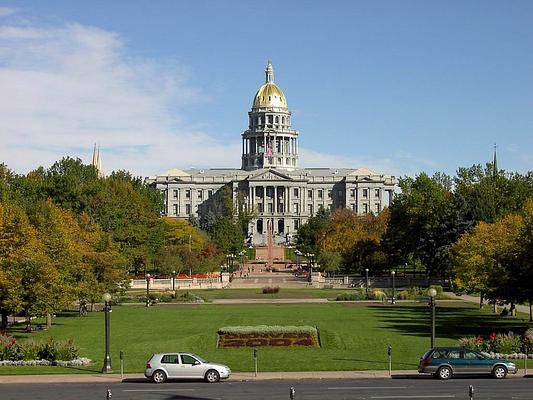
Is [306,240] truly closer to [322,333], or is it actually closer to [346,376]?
[322,333]

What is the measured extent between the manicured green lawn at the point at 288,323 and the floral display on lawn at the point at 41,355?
990mm

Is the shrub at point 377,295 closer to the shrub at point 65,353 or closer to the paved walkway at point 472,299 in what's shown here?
the paved walkway at point 472,299

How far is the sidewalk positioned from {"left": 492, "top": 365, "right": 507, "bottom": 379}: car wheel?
3.03 metres

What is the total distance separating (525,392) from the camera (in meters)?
33.6

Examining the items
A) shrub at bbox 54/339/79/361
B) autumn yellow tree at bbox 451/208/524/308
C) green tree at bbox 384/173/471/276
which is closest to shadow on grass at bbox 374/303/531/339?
autumn yellow tree at bbox 451/208/524/308

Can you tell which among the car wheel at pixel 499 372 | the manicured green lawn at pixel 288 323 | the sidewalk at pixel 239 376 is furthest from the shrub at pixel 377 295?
the car wheel at pixel 499 372

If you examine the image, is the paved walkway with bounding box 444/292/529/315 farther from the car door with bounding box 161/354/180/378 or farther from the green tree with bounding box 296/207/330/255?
the green tree with bounding box 296/207/330/255

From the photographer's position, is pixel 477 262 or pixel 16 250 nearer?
pixel 16 250

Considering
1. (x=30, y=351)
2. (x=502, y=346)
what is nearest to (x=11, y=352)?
(x=30, y=351)

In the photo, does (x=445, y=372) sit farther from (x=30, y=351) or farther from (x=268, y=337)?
(x=30, y=351)

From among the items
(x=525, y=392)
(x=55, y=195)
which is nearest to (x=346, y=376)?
(x=525, y=392)

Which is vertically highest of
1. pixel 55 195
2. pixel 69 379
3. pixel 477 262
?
pixel 55 195

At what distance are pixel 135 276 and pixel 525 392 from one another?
87898 millimetres

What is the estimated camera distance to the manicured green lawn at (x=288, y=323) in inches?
1715
